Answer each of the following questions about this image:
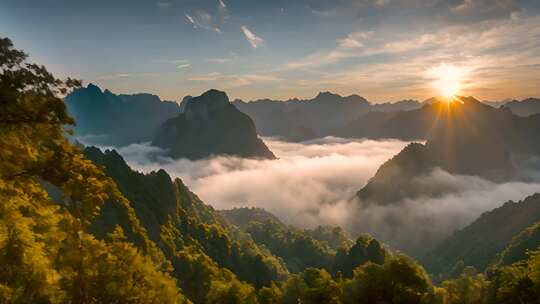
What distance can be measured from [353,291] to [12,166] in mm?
48272

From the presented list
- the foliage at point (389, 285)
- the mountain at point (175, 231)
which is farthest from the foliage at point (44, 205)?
the mountain at point (175, 231)

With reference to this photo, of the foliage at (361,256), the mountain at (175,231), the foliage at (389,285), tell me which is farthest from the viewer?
the foliage at (361,256)

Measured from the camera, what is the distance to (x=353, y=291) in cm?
5706

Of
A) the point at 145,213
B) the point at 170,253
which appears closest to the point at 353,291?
the point at 170,253

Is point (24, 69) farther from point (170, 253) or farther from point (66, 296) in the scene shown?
point (170, 253)

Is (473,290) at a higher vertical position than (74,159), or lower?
lower

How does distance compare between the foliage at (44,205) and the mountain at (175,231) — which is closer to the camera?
the foliage at (44,205)

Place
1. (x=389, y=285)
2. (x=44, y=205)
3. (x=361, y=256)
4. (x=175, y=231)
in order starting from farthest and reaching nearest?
(x=361, y=256) → (x=175, y=231) → (x=389, y=285) → (x=44, y=205)

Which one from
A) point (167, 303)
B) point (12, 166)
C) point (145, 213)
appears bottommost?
point (145, 213)

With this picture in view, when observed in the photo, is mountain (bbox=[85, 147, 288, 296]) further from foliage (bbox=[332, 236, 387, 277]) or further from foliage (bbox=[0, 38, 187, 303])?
foliage (bbox=[0, 38, 187, 303])

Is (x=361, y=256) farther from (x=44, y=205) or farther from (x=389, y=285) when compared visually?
(x=44, y=205)

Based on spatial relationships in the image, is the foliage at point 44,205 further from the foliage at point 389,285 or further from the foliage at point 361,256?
the foliage at point 361,256

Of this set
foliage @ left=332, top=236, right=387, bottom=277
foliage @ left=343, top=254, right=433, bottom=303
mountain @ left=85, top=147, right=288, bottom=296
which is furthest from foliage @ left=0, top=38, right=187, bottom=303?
foliage @ left=332, top=236, right=387, bottom=277

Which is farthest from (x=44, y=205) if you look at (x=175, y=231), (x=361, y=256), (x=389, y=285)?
(x=361, y=256)
